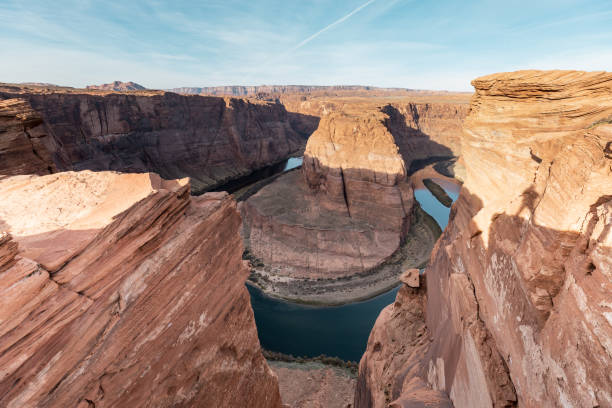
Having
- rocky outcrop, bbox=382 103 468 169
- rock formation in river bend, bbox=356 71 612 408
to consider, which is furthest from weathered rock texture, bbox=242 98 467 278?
rocky outcrop, bbox=382 103 468 169

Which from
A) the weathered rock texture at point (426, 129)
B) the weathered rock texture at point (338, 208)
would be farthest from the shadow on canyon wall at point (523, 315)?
the weathered rock texture at point (426, 129)

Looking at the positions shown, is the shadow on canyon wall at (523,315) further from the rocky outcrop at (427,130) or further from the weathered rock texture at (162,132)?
the rocky outcrop at (427,130)

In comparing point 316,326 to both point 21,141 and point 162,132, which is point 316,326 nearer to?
point 21,141

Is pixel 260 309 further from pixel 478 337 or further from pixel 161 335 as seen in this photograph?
pixel 478 337

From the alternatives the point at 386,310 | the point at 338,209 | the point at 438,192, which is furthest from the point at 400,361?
the point at 438,192

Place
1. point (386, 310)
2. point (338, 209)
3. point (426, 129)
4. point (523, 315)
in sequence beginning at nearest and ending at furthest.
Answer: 1. point (523, 315)
2. point (386, 310)
3. point (338, 209)
4. point (426, 129)

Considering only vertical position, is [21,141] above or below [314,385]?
above

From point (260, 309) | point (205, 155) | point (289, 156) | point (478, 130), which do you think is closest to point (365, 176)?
point (260, 309)
